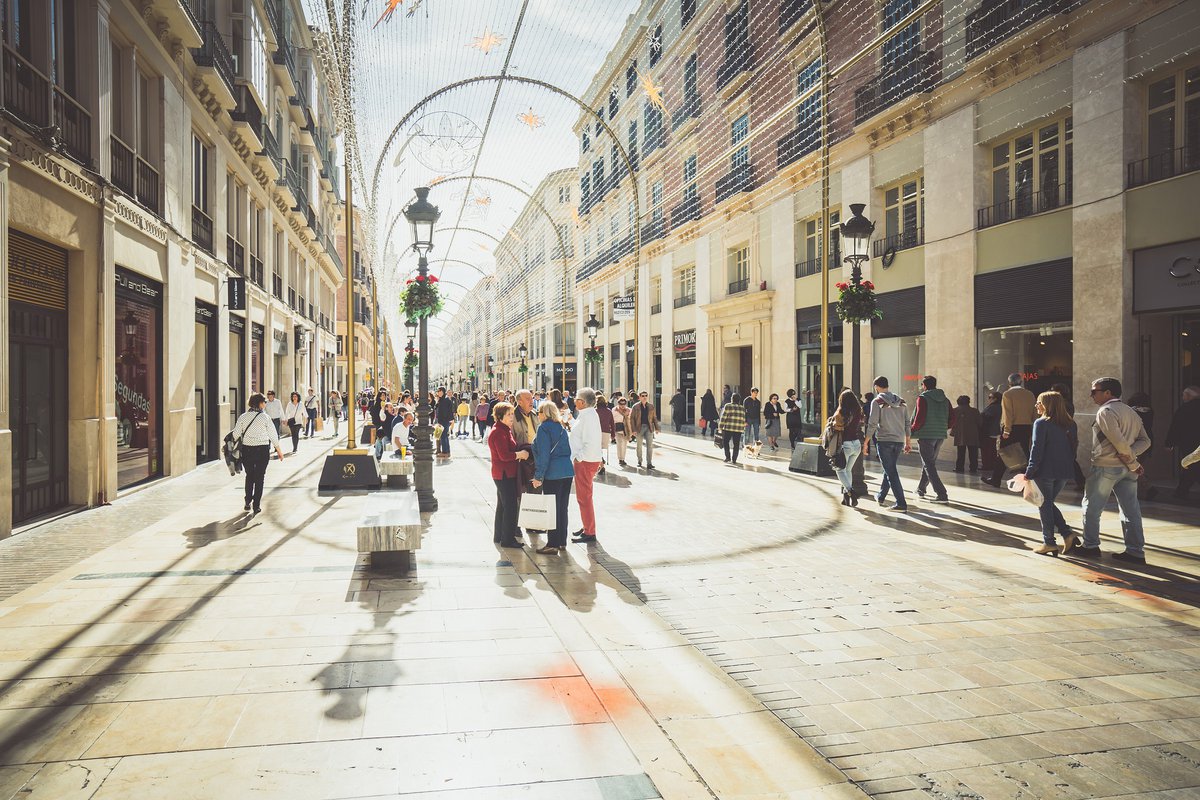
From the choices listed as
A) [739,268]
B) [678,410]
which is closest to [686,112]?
[739,268]

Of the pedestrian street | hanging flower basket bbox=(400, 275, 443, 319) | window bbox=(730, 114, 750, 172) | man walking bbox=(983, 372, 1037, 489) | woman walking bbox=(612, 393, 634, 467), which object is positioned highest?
window bbox=(730, 114, 750, 172)

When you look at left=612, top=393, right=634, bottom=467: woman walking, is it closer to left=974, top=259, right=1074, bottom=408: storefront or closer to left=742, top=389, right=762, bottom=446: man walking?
left=742, top=389, right=762, bottom=446: man walking

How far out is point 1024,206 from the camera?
50.2 feet

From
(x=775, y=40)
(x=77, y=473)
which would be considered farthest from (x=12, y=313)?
(x=775, y=40)

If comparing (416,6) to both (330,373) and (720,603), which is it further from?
(330,373)

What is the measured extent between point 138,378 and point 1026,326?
16.8m

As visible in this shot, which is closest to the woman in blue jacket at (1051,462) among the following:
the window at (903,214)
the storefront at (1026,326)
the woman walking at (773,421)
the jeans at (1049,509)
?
the jeans at (1049,509)

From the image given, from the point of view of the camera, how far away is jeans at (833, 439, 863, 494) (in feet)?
35.5

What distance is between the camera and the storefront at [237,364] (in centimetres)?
1931

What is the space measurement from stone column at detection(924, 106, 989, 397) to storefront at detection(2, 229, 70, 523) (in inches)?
658

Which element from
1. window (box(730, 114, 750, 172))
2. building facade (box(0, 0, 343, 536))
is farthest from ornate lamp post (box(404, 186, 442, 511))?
window (box(730, 114, 750, 172))

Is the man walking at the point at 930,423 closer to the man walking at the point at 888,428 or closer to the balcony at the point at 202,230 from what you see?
the man walking at the point at 888,428

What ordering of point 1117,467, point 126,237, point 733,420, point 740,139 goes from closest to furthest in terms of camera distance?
point 1117,467
point 126,237
point 733,420
point 740,139

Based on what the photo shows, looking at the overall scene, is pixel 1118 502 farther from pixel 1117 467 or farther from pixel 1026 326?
pixel 1026 326
